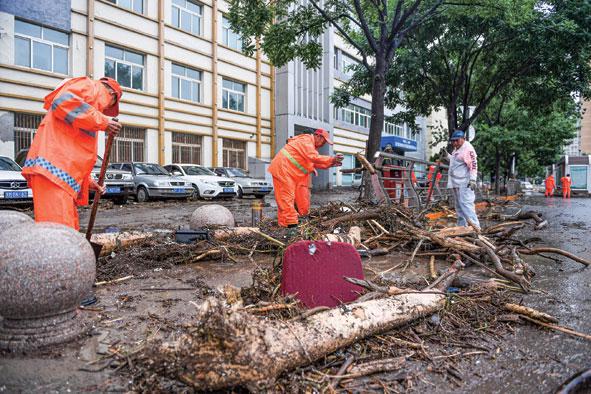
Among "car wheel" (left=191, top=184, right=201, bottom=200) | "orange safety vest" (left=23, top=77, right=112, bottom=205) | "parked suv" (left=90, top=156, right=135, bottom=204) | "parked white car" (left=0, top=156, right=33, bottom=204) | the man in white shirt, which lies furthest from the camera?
"car wheel" (left=191, top=184, right=201, bottom=200)

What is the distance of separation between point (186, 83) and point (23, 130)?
878 centimetres

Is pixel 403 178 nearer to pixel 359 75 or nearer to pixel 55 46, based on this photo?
pixel 359 75

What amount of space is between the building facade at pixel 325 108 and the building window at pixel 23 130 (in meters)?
14.4

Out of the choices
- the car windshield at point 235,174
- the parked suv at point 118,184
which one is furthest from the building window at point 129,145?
the parked suv at point 118,184

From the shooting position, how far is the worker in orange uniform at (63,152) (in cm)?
380

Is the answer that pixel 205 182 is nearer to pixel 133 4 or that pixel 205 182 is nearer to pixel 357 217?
pixel 133 4

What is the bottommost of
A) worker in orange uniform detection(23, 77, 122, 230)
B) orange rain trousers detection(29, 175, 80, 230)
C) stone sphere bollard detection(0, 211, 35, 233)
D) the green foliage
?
stone sphere bollard detection(0, 211, 35, 233)

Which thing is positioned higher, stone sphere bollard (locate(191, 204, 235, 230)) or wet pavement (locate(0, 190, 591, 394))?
stone sphere bollard (locate(191, 204, 235, 230))

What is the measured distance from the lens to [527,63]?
16484 millimetres

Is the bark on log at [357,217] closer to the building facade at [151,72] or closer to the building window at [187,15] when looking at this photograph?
the building facade at [151,72]

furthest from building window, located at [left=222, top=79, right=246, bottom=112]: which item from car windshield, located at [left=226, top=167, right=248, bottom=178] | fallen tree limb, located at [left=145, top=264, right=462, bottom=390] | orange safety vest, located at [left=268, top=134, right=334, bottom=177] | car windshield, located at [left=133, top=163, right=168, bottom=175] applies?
fallen tree limb, located at [left=145, top=264, right=462, bottom=390]

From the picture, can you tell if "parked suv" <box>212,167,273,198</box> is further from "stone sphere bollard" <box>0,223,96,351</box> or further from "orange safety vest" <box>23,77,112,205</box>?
"stone sphere bollard" <box>0,223,96,351</box>

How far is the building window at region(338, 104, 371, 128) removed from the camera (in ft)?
119

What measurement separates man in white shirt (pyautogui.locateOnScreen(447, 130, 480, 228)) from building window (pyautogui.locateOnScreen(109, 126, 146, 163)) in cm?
1599
